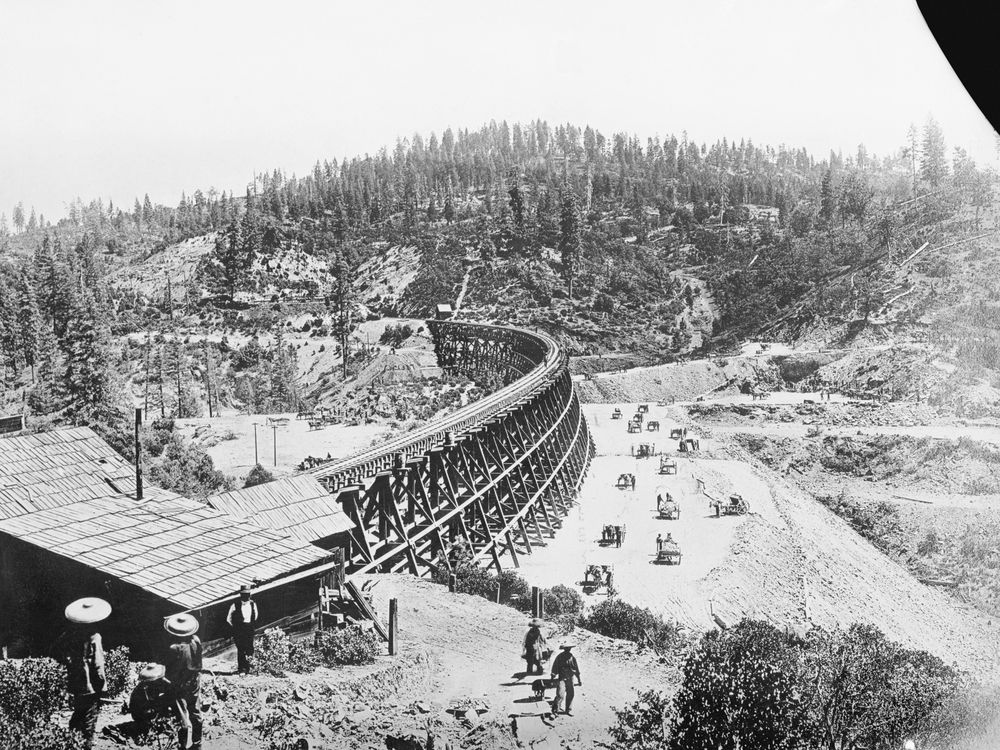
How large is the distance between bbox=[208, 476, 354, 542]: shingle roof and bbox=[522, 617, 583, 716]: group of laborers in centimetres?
277

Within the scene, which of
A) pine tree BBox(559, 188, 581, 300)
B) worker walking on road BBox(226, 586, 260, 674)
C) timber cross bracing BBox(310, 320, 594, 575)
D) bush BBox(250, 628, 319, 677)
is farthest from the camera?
pine tree BBox(559, 188, 581, 300)

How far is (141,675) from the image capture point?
24.3ft

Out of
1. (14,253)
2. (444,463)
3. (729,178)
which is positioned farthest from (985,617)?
(14,253)

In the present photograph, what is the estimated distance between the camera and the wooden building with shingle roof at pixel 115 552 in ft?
25.0

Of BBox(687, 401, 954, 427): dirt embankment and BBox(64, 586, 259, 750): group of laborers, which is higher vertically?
BBox(687, 401, 954, 427): dirt embankment

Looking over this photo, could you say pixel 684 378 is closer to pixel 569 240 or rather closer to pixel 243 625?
pixel 569 240

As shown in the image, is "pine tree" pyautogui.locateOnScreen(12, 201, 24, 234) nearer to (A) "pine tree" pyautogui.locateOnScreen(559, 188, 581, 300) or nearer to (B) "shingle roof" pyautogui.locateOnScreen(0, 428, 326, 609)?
(B) "shingle roof" pyautogui.locateOnScreen(0, 428, 326, 609)

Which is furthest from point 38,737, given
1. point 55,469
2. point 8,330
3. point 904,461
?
point 904,461

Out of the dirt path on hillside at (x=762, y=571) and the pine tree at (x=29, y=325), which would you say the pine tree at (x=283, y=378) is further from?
the dirt path on hillside at (x=762, y=571)

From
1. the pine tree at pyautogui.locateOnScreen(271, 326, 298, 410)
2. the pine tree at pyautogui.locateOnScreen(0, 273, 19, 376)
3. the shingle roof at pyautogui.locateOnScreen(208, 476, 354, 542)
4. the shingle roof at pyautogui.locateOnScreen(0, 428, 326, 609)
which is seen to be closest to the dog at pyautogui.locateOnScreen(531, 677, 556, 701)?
the shingle roof at pyautogui.locateOnScreen(0, 428, 326, 609)

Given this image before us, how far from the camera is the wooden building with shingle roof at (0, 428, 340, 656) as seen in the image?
7.63 metres

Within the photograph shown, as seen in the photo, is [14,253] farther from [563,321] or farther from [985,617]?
[985,617]

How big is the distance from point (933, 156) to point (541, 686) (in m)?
8.91

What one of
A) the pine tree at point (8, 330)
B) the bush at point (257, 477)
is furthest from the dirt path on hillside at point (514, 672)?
the pine tree at point (8, 330)
